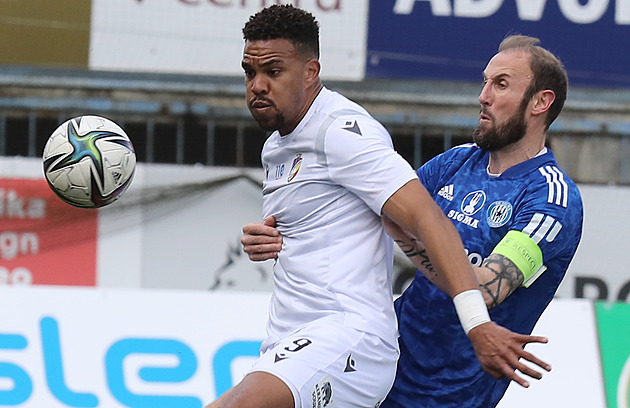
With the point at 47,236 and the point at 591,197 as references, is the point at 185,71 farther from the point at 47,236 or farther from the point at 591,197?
the point at 591,197

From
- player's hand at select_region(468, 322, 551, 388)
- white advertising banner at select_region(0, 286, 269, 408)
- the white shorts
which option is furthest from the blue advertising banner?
player's hand at select_region(468, 322, 551, 388)

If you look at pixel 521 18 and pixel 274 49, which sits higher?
pixel 521 18

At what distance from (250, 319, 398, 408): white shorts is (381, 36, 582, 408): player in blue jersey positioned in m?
0.37

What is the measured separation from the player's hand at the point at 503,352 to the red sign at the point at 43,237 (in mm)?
5490

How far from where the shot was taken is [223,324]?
6.57 m

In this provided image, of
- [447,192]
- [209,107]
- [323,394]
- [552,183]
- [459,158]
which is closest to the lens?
[323,394]

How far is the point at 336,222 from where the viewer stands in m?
3.60

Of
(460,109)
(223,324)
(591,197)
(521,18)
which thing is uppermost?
(521,18)

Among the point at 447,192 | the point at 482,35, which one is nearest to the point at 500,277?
the point at 447,192

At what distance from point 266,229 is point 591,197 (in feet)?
17.1

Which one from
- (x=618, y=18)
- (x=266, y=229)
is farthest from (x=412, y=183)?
(x=618, y=18)

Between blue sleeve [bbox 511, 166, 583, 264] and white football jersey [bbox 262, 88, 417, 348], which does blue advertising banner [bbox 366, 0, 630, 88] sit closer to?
blue sleeve [bbox 511, 166, 583, 264]

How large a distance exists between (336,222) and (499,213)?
2.14ft

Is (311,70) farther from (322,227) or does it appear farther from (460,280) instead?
(460,280)
